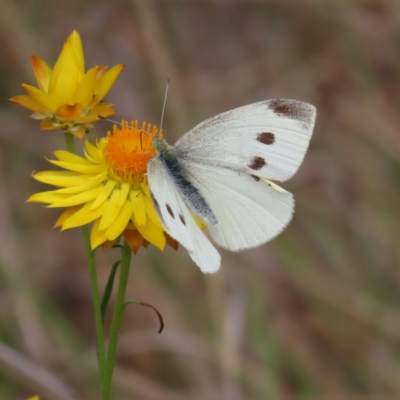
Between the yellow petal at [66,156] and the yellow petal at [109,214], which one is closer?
the yellow petal at [109,214]

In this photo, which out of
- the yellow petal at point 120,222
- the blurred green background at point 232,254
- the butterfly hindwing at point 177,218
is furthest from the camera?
the blurred green background at point 232,254

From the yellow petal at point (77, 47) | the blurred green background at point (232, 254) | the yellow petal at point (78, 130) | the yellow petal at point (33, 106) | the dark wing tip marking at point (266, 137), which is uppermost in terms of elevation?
the yellow petal at point (77, 47)

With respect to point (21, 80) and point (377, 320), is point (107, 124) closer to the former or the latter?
point (21, 80)

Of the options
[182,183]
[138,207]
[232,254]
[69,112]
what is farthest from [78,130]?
[232,254]

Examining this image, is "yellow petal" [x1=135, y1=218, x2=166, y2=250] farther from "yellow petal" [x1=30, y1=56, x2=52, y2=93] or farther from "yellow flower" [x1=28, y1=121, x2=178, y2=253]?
"yellow petal" [x1=30, y1=56, x2=52, y2=93]

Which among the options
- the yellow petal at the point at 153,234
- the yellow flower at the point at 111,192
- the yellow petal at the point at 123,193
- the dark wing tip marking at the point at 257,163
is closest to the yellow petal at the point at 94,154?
the yellow flower at the point at 111,192

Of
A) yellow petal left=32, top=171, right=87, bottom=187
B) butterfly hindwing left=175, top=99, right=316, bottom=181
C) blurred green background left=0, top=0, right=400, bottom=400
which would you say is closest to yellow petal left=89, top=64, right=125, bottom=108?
yellow petal left=32, top=171, right=87, bottom=187

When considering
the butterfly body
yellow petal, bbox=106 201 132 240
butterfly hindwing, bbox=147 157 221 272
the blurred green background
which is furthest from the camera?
the blurred green background

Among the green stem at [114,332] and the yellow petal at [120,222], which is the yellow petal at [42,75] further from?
the green stem at [114,332]

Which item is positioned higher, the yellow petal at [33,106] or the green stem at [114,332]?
the yellow petal at [33,106]
